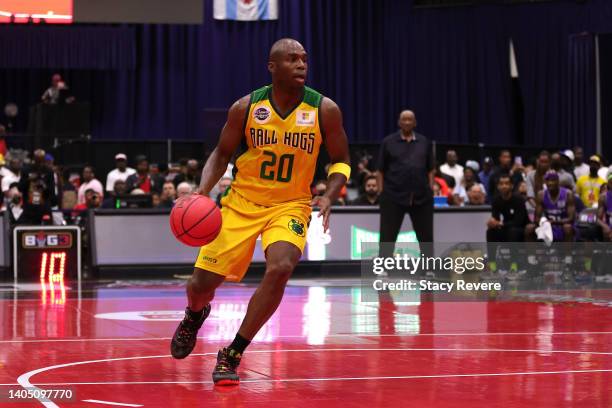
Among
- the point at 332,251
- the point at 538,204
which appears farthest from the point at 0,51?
the point at 538,204

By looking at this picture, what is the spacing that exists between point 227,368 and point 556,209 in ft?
34.7

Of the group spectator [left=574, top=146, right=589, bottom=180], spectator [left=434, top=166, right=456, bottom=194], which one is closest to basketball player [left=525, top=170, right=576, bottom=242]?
spectator [left=434, top=166, right=456, bottom=194]

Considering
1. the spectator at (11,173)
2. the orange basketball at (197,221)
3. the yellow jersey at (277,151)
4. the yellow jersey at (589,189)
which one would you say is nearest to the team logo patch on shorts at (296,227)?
the yellow jersey at (277,151)

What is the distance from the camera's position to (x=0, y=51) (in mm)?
29844

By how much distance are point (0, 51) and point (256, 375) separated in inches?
985

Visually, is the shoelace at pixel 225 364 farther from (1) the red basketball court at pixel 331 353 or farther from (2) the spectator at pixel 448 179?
(2) the spectator at pixel 448 179

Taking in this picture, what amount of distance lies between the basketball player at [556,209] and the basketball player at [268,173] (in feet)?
30.9

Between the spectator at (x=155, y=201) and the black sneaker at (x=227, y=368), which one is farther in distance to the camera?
the spectator at (x=155, y=201)

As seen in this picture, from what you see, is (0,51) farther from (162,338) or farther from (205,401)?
(205,401)

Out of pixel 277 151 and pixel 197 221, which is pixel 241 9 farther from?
pixel 197 221

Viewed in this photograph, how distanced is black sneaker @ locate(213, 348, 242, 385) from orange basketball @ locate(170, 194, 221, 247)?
66cm

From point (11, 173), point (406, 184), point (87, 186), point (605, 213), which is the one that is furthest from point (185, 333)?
point (11, 173)

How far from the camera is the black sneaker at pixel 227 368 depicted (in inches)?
243

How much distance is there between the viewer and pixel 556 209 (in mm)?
16000
